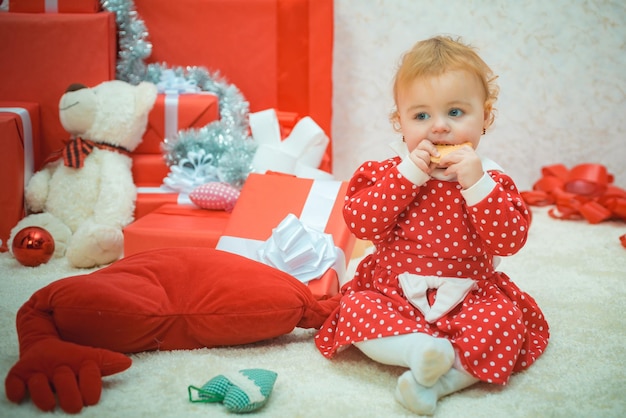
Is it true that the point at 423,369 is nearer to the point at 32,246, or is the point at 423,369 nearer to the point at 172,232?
the point at 172,232

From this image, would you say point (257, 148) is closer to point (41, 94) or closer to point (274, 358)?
point (41, 94)

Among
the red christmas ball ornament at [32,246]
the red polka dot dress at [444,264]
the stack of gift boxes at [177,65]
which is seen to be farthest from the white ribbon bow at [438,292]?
the red christmas ball ornament at [32,246]

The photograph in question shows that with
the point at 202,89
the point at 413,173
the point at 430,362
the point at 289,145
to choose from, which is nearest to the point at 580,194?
the point at 289,145

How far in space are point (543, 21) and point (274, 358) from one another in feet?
5.33

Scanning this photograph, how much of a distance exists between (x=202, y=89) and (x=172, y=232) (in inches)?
24.6

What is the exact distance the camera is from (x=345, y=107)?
2217mm

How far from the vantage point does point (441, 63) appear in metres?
1.02

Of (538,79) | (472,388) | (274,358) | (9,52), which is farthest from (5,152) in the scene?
(538,79)

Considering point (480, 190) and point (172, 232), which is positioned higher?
point (480, 190)

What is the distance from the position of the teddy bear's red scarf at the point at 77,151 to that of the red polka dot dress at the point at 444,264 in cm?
85

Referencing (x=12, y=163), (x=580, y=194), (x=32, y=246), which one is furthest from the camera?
(x=580, y=194)

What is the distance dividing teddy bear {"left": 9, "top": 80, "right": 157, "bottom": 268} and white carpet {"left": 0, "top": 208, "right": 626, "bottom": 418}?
10.5 inches

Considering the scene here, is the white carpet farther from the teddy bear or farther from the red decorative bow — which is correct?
the red decorative bow

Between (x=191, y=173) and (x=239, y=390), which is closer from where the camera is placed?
(x=239, y=390)
